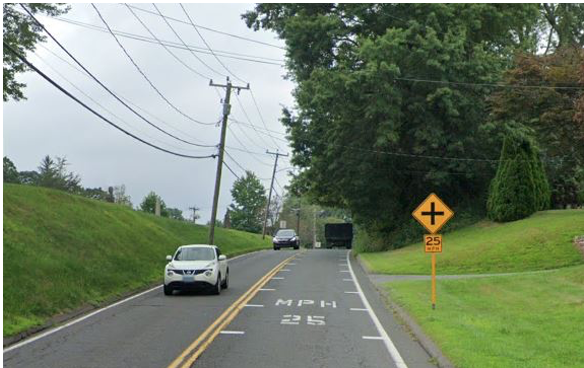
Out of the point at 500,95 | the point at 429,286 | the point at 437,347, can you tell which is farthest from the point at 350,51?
the point at 437,347

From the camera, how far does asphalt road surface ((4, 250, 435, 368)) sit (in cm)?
902

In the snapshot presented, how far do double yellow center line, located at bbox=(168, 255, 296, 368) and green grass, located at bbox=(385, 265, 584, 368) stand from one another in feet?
12.1

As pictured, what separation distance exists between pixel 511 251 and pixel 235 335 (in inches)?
633

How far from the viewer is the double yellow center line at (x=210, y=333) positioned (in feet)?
29.2

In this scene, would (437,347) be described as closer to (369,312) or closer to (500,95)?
(369,312)

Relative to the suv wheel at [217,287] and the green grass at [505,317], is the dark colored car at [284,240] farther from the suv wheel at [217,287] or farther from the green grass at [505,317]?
the suv wheel at [217,287]

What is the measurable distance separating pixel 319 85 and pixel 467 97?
7.71 metres

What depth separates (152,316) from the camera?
13750mm

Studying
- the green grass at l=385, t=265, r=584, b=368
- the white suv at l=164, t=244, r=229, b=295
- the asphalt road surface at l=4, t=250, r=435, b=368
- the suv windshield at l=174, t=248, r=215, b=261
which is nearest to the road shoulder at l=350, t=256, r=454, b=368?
the asphalt road surface at l=4, t=250, r=435, b=368

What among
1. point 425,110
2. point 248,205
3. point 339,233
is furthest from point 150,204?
point 425,110

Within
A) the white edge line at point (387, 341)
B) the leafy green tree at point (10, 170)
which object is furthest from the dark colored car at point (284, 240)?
the leafy green tree at point (10, 170)

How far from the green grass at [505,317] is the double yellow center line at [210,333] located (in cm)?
369

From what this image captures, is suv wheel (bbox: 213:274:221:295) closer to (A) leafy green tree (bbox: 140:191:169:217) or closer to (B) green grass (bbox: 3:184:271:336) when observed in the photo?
(B) green grass (bbox: 3:184:271:336)

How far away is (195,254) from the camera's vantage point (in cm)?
1953
